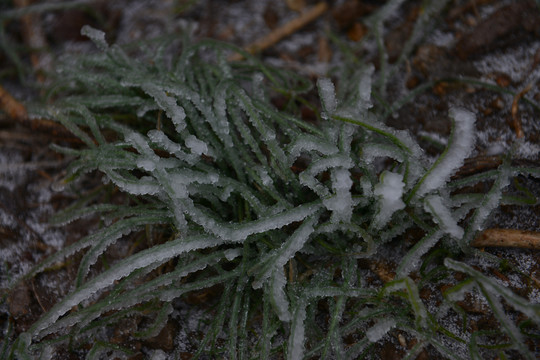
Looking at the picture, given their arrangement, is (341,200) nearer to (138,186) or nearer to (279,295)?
(279,295)

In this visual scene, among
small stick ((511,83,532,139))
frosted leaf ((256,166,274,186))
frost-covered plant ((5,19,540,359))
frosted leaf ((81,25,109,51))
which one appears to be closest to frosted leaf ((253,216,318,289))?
frost-covered plant ((5,19,540,359))

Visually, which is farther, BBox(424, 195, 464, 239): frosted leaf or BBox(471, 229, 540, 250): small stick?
BBox(471, 229, 540, 250): small stick

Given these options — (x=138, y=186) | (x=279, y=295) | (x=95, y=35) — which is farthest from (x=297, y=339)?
(x=95, y=35)

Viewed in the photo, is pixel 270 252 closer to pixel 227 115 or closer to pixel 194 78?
pixel 227 115

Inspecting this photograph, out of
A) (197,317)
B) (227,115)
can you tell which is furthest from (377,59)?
(197,317)

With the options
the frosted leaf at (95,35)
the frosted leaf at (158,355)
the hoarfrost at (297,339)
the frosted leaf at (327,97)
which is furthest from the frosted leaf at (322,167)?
the frosted leaf at (95,35)

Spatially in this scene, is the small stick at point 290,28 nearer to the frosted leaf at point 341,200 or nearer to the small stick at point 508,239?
the frosted leaf at point 341,200

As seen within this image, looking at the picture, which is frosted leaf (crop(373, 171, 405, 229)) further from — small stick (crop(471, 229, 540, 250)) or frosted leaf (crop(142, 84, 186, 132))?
frosted leaf (crop(142, 84, 186, 132))
